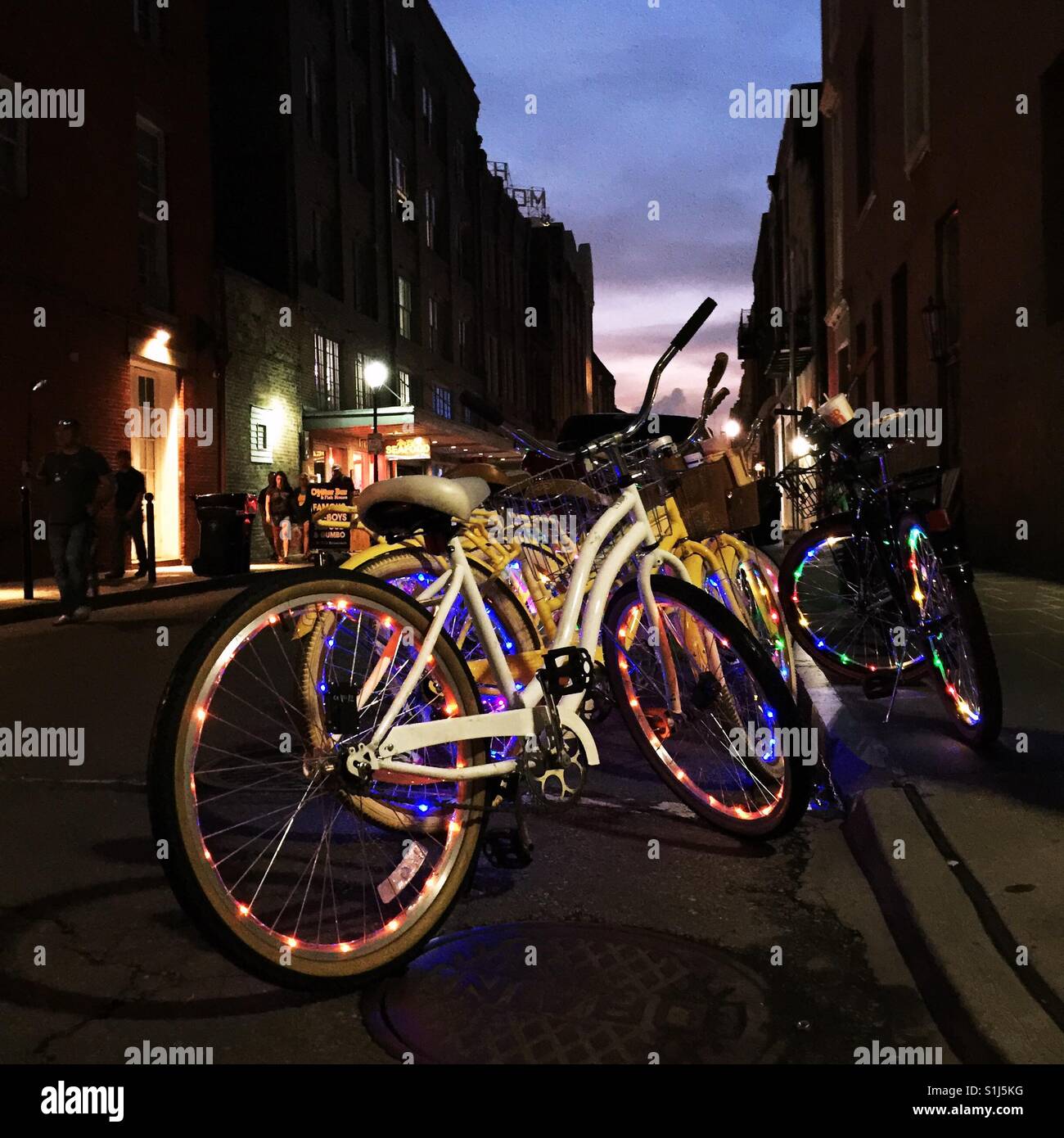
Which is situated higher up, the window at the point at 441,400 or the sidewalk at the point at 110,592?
the window at the point at 441,400

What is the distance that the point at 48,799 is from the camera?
438 centimetres

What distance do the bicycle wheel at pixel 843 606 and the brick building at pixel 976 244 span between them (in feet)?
16.1

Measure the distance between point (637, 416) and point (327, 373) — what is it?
1003 inches

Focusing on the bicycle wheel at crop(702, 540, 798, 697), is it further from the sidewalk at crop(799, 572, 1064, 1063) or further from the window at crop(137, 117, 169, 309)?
the window at crop(137, 117, 169, 309)

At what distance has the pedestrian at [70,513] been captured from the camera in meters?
10.7

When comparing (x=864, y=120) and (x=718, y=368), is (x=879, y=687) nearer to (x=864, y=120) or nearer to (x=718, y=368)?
(x=718, y=368)

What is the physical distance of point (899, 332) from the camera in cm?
1727

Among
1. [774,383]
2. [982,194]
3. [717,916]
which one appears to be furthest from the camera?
[774,383]

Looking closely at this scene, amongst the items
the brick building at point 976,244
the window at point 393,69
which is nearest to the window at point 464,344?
the window at point 393,69

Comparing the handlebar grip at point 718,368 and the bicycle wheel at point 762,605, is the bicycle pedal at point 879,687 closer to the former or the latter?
the bicycle wheel at point 762,605

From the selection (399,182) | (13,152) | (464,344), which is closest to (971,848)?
(13,152)
